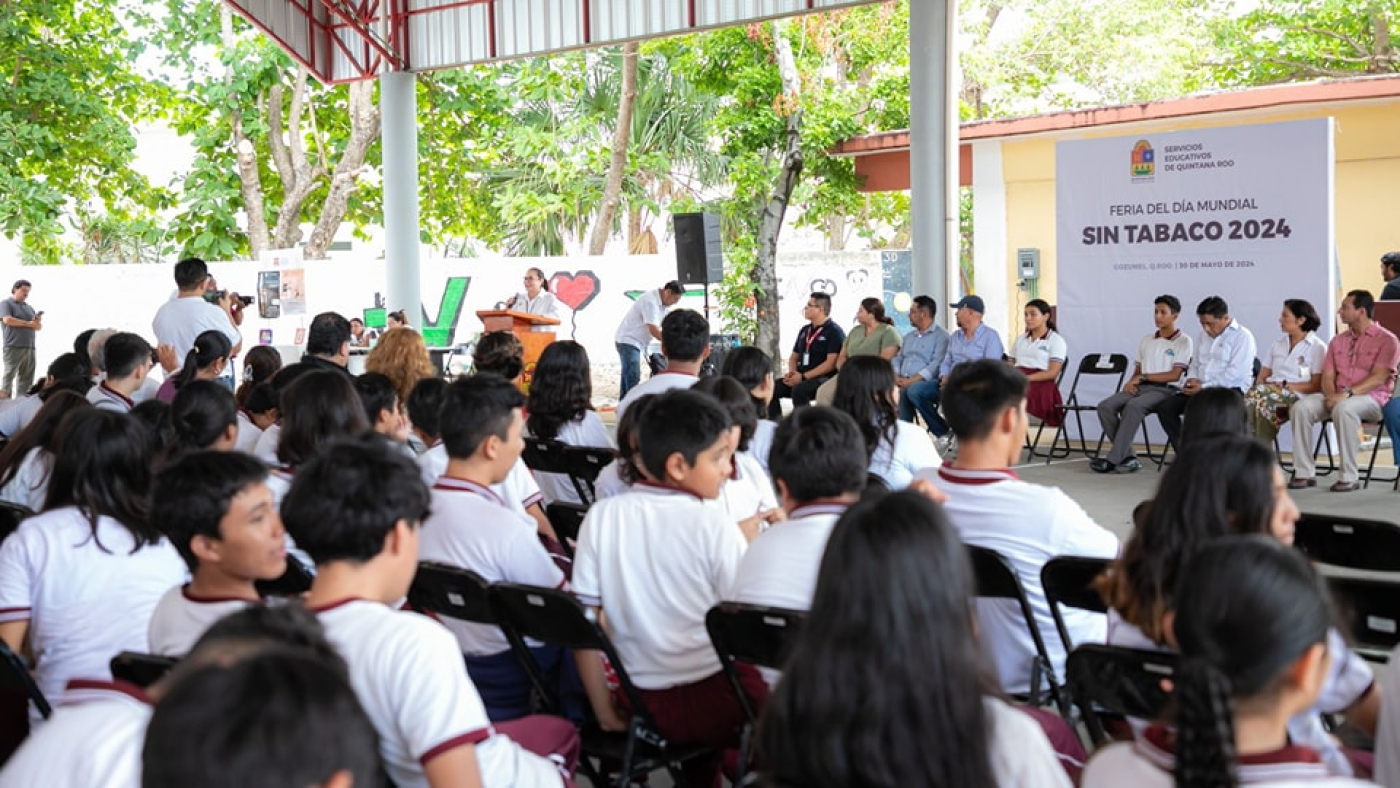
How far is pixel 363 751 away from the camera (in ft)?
4.60

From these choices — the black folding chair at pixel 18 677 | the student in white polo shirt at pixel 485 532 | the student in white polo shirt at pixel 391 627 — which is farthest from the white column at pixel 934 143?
the student in white polo shirt at pixel 391 627

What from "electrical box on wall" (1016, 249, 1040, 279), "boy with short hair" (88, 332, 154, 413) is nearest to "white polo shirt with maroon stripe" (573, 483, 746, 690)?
"boy with short hair" (88, 332, 154, 413)

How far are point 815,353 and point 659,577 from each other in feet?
26.8

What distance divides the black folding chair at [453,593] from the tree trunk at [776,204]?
1348 centimetres

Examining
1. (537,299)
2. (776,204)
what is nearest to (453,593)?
(537,299)

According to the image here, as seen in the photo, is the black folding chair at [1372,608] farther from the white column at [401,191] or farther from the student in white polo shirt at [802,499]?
the white column at [401,191]

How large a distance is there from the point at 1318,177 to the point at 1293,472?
80.0 inches

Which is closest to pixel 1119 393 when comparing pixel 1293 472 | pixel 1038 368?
pixel 1038 368

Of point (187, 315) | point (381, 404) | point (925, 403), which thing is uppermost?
point (187, 315)

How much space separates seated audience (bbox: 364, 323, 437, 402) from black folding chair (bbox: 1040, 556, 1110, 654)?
361 cm

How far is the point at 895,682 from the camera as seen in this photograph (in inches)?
66.8

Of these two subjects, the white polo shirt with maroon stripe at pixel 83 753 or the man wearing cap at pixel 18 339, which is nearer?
the white polo shirt with maroon stripe at pixel 83 753

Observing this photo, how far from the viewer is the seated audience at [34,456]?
422cm

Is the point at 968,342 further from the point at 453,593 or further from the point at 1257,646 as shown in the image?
the point at 1257,646
